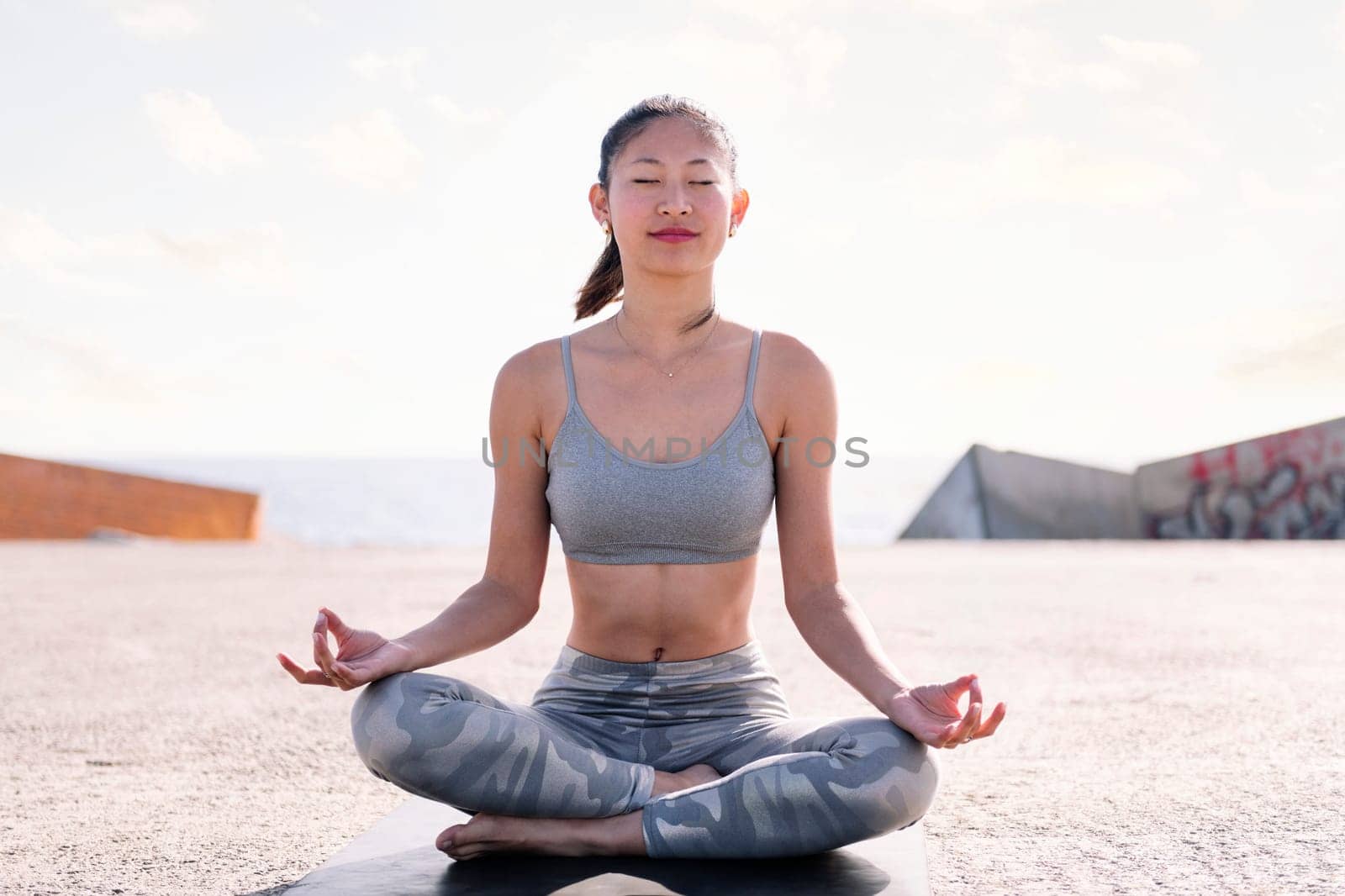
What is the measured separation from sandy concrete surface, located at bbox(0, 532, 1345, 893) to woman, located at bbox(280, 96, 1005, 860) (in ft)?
1.14

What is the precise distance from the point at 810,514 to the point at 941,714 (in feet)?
1.84

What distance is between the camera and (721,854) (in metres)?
2.16

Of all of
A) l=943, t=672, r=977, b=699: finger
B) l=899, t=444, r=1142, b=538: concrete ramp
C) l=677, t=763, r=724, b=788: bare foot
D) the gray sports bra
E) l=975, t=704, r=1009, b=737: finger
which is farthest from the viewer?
l=899, t=444, r=1142, b=538: concrete ramp

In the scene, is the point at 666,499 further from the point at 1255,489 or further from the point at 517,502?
the point at 1255,489

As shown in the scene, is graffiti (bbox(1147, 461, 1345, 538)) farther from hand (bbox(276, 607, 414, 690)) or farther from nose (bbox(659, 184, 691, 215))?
hand (bbox(276, 607, 414, 690))

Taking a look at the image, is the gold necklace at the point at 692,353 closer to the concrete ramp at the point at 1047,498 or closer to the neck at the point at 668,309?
the neck at the point at 668,309

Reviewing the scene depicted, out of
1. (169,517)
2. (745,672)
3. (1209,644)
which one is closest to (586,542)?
(745,672)

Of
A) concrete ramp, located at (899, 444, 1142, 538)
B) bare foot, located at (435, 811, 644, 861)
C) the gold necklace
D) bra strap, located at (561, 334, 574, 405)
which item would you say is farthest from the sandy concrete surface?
concrete ramp, located at (899, 444, 1142, 538)

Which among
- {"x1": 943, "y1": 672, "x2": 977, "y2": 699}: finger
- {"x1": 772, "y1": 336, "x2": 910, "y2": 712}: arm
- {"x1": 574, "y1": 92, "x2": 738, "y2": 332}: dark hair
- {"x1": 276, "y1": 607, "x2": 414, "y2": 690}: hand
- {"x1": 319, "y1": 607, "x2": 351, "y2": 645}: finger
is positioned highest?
{"x1": 574, "y1": 92, "x2": 738, "y2": 332}: dark hair

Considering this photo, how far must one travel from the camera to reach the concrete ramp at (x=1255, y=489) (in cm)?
1370

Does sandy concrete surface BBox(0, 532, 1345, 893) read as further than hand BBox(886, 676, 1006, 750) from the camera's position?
Yes

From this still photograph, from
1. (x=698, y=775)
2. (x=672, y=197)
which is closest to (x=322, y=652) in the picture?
(x=698, y=775)

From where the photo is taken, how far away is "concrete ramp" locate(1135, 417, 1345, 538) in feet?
44.9

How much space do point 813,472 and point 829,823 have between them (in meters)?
0.73
